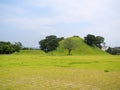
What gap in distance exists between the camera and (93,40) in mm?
129500

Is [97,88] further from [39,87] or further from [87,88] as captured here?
[39,87]

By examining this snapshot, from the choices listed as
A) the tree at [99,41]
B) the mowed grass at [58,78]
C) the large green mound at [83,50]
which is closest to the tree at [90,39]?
the large green mound at [83,50]

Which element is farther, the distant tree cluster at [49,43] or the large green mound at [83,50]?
the large green mound at [83,50]

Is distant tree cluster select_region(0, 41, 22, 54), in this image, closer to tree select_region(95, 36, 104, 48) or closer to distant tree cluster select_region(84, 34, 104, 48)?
distant tree cluster select_region(84, 34, 104, 48)

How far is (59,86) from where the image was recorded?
1492cm

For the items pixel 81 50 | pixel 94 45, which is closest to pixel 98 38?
pixel 94 45

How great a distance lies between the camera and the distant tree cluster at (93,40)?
128 meters

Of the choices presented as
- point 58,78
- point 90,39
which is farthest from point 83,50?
point 58,78

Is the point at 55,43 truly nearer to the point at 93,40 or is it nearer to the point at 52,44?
the point at 52,44

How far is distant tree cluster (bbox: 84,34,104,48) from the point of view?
421 ft

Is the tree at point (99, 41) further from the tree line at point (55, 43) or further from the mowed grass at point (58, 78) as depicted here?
the mowed grass at point (58, 78)

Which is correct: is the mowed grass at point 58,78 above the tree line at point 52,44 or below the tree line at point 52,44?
below

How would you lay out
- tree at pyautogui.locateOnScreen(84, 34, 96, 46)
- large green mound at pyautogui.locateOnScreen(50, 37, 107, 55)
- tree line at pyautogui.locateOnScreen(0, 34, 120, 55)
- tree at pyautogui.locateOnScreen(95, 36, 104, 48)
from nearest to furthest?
1. tree line at pyautogui.locateOnScreen(0, 34, 120, 55)
2. large green mound at pyautogui.locateOnScreen(50, 37, 107, 55)
3. tree at pyautogui.locateOnScreen(84, 34, 96, 46)
4. tree at pyautogui.locateOnScreen(95, 36, 104, 48)

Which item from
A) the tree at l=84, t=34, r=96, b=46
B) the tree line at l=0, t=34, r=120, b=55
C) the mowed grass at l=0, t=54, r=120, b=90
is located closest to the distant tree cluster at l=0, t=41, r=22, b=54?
the tree line at l=0, t=34, r=120, b=55
